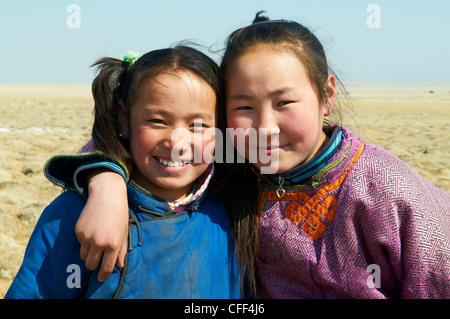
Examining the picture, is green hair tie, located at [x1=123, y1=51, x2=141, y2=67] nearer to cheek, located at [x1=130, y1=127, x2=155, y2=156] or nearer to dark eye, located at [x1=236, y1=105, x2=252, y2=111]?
cheek, located at [x1=130, y1=127, x2=155, y2=156]

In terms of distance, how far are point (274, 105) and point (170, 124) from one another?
1.45ft

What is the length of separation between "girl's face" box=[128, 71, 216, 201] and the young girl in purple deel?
0.49 ft

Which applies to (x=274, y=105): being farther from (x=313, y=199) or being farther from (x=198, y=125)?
(x=313, y=199)

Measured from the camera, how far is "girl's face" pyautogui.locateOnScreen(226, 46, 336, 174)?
1.95 metres

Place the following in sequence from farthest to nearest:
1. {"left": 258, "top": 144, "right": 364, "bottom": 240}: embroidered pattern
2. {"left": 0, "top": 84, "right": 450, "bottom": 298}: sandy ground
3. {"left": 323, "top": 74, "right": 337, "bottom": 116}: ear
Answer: {"left": 0, "top": 84, "right": 450, "bottom": 298}: sandy ground < {"left": 323, "top": 74, "right": 337, "bottom": 116}: ear < {"left": 258, "top": 144, "right": 364, "bottom": 240}: embroidered pattern

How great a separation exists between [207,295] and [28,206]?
317cm

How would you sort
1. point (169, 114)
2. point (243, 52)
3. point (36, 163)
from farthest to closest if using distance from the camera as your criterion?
point (36, 163)
point (243, 52)
point (169, 114)

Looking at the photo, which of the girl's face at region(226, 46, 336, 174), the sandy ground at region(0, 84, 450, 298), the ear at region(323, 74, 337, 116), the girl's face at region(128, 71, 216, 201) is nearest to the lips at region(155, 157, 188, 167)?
the girl's face at region(128, 71, 216, 201)

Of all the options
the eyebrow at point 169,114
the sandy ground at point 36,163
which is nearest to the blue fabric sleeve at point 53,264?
the eyebrow at point 169,114

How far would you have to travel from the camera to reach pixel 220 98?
2.08m

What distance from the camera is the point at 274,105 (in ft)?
6.42

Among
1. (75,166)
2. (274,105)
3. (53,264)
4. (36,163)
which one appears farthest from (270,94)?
(36,163)

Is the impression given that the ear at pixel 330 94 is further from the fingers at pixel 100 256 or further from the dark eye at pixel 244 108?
the fingers at pixel 100 256
